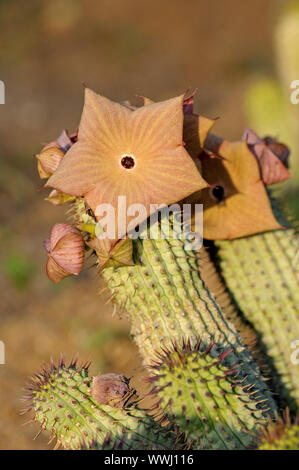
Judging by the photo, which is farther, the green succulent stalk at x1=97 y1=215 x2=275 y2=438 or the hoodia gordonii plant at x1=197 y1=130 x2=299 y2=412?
the hoodia gordonii plant at x1=197 y1=130 x2=299 y2=412

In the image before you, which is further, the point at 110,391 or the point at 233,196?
the point at 233,196

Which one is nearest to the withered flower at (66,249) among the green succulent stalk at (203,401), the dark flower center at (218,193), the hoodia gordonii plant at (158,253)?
the hoodia gordonii plant at (158,253)

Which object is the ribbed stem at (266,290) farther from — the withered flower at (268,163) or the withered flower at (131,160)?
the withered flower at (131,160)

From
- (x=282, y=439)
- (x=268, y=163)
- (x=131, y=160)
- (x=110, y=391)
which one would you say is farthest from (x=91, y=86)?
(x=282, y=439)

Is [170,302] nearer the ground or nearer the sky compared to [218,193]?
nearer the ground

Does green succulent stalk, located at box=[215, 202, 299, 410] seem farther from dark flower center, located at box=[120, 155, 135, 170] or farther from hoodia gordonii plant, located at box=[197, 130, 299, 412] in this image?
dark flower center, located at box=[120, 155, 135, 170]

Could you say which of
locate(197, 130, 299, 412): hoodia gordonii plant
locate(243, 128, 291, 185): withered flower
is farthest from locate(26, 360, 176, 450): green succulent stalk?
locate(243, 128, 291, 185): withered flower

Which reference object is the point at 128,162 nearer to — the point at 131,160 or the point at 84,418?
the point at 131,160
